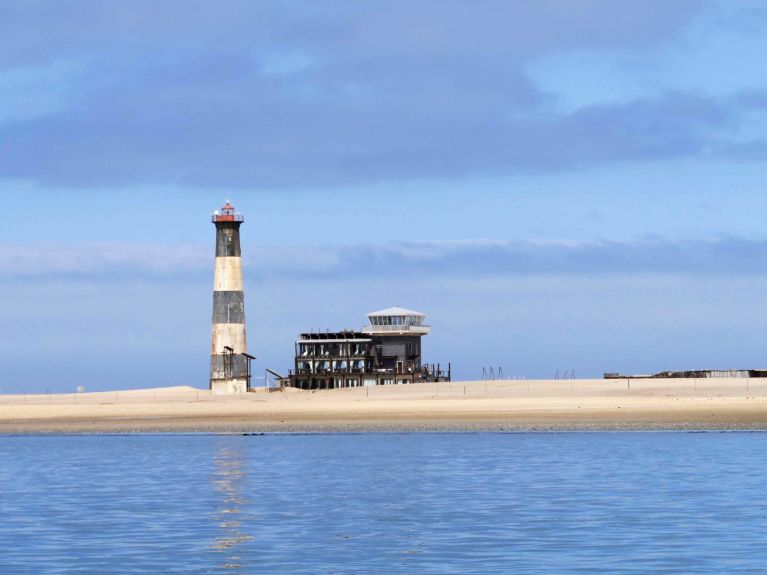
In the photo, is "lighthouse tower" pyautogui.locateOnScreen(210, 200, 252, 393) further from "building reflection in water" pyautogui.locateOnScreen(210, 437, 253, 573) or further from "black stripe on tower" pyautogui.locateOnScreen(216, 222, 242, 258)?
"building reflection in water" pyautogui.locateOnScreen(210, 437, 253, 573)

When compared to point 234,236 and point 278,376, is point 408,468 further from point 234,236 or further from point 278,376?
point 278,376

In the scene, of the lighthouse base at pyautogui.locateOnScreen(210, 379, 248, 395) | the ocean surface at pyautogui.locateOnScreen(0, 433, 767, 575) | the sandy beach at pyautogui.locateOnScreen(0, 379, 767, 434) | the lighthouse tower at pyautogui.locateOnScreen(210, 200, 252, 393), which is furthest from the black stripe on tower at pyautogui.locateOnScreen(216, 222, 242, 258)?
the ocean surface at pyautogui.locateOnScreen(0, 433, 767, 575)

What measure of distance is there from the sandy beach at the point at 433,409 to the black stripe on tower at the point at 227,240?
8.91 metres

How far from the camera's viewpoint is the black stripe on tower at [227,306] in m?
82.6

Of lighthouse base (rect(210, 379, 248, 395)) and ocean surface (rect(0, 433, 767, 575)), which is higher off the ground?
lighthouse base (rect(210, 379, 248, 395))

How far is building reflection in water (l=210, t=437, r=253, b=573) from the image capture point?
945 inches

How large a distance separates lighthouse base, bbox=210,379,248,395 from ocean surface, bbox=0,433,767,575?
3222cm

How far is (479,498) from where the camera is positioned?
32.3 metres

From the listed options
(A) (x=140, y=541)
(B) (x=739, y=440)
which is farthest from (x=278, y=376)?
(A) (x=140, y=541)

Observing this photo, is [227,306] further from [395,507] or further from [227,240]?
[395,507]

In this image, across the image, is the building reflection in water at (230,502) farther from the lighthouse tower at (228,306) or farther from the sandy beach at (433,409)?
the lighthouse tower at (228,306)

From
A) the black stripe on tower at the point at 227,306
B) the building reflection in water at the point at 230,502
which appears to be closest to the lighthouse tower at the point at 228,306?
the black stripe on tower at the point at 227,306

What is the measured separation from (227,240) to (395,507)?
174 feet

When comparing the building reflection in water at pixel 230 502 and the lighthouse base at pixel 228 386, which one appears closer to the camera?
the building reflection in water at pixel 230 502
